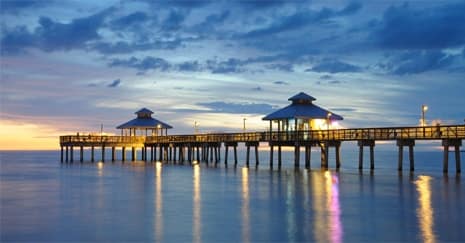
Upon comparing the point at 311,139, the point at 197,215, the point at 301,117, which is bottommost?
the point at 197,215

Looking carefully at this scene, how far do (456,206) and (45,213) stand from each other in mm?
17633

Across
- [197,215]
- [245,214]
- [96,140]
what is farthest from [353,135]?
[96,140]

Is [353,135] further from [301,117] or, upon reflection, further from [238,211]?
[238,211]

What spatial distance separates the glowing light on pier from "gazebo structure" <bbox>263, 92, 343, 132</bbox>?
808 inches

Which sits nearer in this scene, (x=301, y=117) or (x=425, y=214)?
(x=425, y=214)

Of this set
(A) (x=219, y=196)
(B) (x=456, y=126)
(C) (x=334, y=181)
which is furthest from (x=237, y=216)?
(B) (x=456, y=126)

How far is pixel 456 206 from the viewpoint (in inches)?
1119

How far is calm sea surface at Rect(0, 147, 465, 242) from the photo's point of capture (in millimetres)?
21969

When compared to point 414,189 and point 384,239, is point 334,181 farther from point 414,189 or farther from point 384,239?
point 384,239

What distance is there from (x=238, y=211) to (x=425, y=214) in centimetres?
764

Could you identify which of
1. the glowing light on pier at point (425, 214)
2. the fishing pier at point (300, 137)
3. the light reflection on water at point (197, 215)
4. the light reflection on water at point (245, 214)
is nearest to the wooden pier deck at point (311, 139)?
the fishing pier at point (300, 137)

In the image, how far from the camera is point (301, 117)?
190ft

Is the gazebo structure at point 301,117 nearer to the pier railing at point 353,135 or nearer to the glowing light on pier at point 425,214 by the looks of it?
the pier railing at point 353,135

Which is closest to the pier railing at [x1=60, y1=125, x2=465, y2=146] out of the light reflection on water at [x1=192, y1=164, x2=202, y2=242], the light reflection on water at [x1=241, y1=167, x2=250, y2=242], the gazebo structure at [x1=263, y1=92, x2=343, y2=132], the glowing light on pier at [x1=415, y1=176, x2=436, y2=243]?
the gazebo structure at [x1=263, y1=92, x2=343, y2=132]
